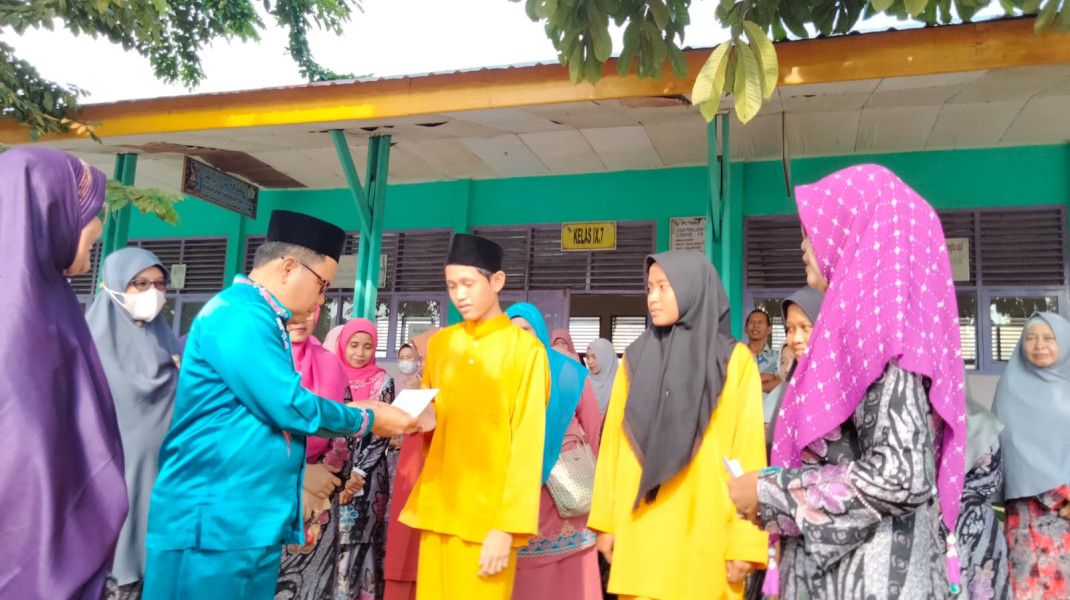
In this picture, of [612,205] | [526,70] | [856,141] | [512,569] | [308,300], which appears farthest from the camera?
[612,205]

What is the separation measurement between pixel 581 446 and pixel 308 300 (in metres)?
1.20

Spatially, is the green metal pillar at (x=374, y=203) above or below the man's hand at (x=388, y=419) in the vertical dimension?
above

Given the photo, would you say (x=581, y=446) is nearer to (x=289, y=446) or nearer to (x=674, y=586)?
(x=674, y=586)

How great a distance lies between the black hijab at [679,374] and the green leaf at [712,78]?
48 centimetres

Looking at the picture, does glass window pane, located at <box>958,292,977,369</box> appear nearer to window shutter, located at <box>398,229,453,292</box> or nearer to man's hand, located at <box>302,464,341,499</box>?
window shutter, located at <box>398,229,453,292</box>

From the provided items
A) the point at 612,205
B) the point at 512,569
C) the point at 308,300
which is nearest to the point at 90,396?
the point at 308,300

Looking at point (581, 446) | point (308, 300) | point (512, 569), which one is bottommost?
point (512, 569)

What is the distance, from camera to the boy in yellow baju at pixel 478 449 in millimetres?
2248

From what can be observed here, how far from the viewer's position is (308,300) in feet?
7.01

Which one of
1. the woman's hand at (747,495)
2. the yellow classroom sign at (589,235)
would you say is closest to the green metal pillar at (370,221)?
the yellow classroom sign at (589,235)

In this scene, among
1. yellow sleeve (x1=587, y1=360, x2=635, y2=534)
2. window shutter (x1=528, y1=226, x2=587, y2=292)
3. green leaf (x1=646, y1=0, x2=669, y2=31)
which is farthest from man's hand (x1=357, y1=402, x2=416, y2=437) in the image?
window shutter (x1=528, y1=226, x2=587, y2=292)

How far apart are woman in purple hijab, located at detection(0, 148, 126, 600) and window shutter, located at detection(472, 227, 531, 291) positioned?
18.5 feet

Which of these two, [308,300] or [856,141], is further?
[856,141]

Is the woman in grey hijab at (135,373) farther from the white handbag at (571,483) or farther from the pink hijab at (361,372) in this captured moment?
the white handbag at (571,483)
